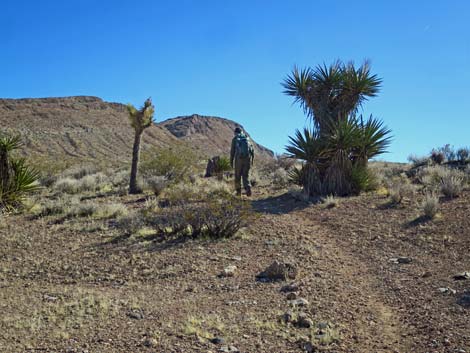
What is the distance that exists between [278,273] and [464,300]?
2.41 metres

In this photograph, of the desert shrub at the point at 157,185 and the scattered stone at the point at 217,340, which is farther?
the desert shrub at the point at 157,185

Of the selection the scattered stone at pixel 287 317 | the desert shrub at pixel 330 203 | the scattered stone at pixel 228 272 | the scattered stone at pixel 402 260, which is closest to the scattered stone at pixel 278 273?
the scattered stone at pixel 228 272

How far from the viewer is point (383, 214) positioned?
10406mm

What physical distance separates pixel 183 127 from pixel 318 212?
75.9 metres

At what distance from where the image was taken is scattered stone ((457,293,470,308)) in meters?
5.19

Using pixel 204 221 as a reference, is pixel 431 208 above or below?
above

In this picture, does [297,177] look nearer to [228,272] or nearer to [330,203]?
[330,203]

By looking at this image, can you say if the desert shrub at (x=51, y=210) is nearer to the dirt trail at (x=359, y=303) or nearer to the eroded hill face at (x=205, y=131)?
the dirt trail at (x=359, y=303)

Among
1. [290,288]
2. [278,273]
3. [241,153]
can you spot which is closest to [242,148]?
[241,153]

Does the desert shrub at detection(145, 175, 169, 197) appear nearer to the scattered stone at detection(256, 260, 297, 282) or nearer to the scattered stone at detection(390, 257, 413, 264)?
the scattered stone at detection(256, 260, 297, 282)

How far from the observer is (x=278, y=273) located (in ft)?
21.3

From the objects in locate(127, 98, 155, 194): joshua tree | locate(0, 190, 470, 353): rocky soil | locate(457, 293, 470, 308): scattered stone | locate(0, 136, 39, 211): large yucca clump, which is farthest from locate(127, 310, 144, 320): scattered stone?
locate(127, 98, 155, 194): joshua tree

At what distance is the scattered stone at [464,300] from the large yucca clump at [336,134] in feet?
25.5

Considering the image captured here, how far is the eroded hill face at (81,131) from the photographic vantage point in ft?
177
